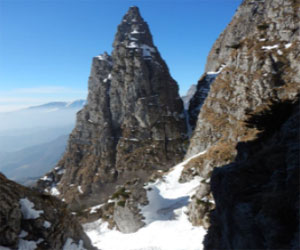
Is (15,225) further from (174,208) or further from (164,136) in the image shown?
(164,136)

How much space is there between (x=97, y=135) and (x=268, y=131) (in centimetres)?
8366

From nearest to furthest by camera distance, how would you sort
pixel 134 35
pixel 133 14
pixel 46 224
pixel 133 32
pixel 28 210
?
1. pixel 28 210
2. pixel 46 224
3. pixel 134 35
4. pixel 133 32
5. pixel 133 14

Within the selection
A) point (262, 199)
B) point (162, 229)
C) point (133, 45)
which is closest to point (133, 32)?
point (133, 45)

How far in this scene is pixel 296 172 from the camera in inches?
255

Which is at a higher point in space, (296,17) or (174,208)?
(296,17)

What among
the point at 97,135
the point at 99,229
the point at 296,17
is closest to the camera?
the point at 99,229

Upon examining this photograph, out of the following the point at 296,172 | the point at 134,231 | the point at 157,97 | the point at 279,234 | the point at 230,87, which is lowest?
the point at 134,231

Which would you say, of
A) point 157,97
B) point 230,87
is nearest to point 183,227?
point 230,87

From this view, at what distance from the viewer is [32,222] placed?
13.8 meters

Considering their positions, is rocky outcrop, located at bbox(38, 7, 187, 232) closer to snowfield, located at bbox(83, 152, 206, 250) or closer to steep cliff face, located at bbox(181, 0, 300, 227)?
steep cliff face, located at bbox(181, 0, 300, 227)

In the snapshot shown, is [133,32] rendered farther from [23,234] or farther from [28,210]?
[23,234]

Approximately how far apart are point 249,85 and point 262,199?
35140mm

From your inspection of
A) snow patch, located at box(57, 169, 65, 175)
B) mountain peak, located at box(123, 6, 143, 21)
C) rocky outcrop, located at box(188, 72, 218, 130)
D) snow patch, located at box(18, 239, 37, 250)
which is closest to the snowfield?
snow patch, located at box(18, 239, 37, 250)

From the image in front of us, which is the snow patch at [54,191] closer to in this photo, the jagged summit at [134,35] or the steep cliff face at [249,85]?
the steep cliff face at [249,85]
